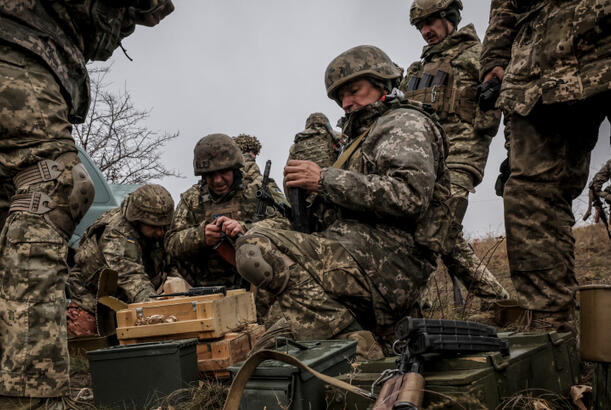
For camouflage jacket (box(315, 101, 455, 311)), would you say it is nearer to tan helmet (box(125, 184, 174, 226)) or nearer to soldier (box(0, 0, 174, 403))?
soldier (box(0, 0, 174, 403))

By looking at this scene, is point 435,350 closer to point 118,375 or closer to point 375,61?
point 118,375

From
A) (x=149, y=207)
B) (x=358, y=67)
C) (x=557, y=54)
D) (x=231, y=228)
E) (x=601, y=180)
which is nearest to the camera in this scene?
(x=557, y=54)

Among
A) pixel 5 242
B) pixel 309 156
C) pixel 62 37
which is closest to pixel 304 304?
pixel 5 242

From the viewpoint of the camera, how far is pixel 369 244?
3275 mm

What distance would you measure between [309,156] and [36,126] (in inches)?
220

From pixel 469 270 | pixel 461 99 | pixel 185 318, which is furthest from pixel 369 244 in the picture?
pixel 461 99

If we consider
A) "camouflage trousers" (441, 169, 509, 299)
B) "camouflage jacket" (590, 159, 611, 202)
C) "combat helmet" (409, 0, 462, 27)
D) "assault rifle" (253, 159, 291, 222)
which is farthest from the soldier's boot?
"camouflage jacket" (590, 159, 611, 202)

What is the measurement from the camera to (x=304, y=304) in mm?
3133

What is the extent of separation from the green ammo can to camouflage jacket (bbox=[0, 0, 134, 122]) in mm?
1245

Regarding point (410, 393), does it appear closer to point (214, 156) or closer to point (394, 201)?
point (394, 201)

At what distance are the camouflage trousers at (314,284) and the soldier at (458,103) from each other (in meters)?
2.01

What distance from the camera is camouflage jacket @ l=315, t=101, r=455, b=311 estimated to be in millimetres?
3168

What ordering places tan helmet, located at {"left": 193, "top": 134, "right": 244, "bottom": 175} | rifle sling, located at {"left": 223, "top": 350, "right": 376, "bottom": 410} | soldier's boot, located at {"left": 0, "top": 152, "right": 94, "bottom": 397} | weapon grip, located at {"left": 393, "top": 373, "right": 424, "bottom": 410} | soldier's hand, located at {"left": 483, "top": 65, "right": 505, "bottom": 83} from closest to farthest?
1. weapon grip, located at {"left": 393, "top": 373, "right": 424, "bottom": 410}
2. rifle sling, located at {"left": 223, "top": 350, "right": 376, "bottom": 410}
3. soldier's boot, located at {"left": 0, "top": 152, "right": 94, "bottom": 397}
4. soldier's hand, located at {"left": 483, "top": 65, "right": 505, "bottom": 83}
5. tan helmet, located at {"left": 193, "top": 134, "right": 244, "bottom": 175}

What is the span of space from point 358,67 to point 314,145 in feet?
14.8
